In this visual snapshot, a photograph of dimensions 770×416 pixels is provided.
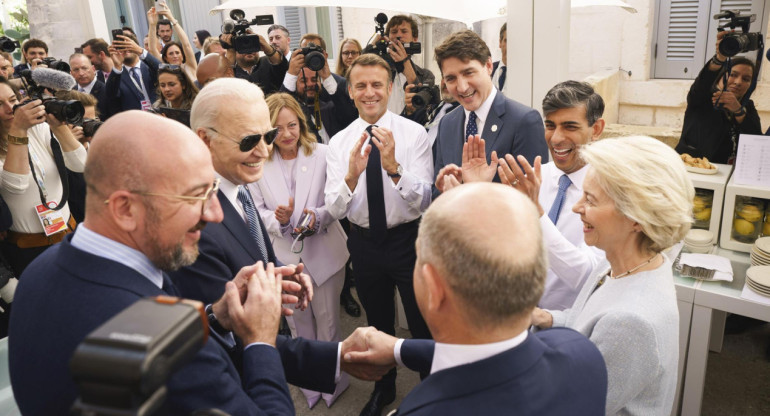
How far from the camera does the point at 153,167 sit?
1.22 meters

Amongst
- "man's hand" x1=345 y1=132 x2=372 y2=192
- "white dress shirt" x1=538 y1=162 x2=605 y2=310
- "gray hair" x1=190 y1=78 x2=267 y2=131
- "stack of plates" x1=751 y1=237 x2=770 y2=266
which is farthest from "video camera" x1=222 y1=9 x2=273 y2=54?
"stack of plates" x1=751 y1=237 x2=770 y2=266

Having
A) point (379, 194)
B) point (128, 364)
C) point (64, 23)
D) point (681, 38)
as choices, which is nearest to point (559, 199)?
point (379, 194)

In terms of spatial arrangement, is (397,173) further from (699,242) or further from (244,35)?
(244,35)

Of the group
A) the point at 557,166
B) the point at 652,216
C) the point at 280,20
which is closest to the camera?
the point at 652,216

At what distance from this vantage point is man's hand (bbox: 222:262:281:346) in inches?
56.5

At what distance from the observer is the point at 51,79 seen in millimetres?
3068

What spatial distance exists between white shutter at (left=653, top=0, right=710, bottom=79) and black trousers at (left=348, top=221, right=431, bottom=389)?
5.24 m

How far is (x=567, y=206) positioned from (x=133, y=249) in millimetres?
1772

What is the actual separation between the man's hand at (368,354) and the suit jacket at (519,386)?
66 centimetres

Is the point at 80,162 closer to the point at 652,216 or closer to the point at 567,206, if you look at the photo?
the point at 567,206

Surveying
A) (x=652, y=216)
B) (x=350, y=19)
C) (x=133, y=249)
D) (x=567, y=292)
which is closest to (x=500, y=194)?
(x=652, y=216)

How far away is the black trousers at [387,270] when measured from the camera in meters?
2.93

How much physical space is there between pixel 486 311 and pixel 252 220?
129cm

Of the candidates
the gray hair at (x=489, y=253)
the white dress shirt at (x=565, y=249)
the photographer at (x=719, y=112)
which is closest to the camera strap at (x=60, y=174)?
the white dress shirt at (x=565, y=249)
